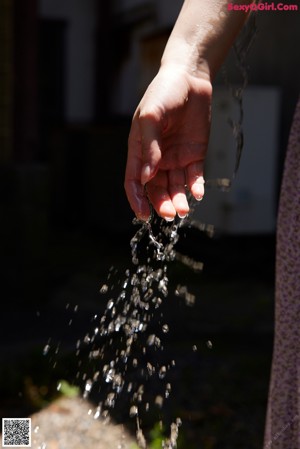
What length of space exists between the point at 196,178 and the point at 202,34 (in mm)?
304

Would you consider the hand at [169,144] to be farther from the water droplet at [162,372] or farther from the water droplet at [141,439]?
the water droplet at [162,372]

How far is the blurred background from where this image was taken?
3.94 meters

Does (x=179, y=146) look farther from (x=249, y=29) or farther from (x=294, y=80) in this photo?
(x=294, y=80)

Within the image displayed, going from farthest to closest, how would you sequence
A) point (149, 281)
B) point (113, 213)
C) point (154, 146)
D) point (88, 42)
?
point (88, 42) < point (113, 213) < point (149, 281) < point (154, 146)

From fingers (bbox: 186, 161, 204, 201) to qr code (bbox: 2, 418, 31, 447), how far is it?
1586 mm

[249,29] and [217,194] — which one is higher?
[249,29]

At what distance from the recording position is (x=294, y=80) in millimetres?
7340

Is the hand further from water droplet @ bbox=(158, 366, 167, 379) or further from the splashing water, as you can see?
water droplet @ bbox=(158, 366, 167, 379)

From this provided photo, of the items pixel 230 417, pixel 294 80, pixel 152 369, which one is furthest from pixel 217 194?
pixel 230 417

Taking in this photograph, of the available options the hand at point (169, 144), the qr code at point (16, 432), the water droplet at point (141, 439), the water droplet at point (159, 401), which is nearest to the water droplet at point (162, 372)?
the water droplet at point (159, 401)

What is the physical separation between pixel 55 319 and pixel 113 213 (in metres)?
3.23

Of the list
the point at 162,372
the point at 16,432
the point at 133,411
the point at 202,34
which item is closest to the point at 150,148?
the point at 202,34

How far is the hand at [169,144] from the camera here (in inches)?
63.1

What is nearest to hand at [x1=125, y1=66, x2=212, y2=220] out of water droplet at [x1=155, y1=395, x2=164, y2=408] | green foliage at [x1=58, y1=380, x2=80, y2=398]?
water droplet at [x1=155, y1=395, x2=164, y2=408]
